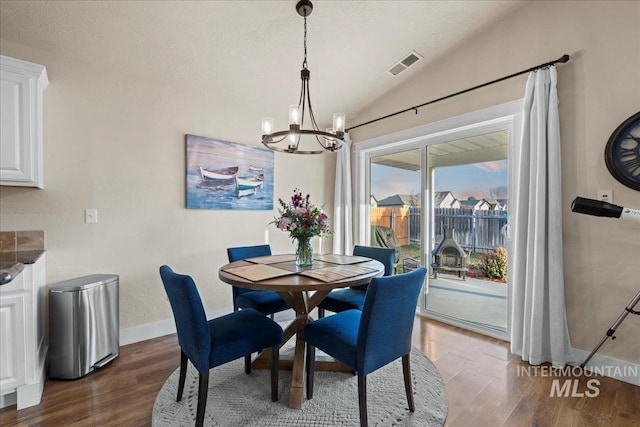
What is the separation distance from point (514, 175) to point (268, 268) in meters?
2.38

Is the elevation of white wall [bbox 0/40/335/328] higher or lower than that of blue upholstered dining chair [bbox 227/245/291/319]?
higher

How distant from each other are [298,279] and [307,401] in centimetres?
80

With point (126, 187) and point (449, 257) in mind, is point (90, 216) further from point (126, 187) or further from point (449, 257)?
point (449, 257)

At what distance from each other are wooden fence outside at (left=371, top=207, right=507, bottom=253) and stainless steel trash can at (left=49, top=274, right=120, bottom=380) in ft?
10.4

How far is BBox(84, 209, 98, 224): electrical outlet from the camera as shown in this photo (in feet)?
8.30

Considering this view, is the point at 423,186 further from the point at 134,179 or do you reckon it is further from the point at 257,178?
the point at 134,179

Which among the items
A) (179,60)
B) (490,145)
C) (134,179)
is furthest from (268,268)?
(490,145)

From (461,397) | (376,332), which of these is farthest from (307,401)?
(461,397)

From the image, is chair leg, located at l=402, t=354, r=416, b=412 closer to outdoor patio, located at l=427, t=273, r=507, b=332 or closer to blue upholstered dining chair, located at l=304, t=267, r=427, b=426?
blue upholstered dining chair, located at l=304, t=267, r=427, b=426

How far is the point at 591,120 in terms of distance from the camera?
7.54ft

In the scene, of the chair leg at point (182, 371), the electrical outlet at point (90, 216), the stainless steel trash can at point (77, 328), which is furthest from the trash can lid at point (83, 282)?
the chair leg at point (182, 371)

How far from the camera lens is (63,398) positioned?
196cm

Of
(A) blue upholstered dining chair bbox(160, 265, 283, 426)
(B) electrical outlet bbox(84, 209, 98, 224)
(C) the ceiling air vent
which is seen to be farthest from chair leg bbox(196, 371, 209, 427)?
(C) the ceiling air vent

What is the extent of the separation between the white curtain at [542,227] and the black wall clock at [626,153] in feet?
1.02
